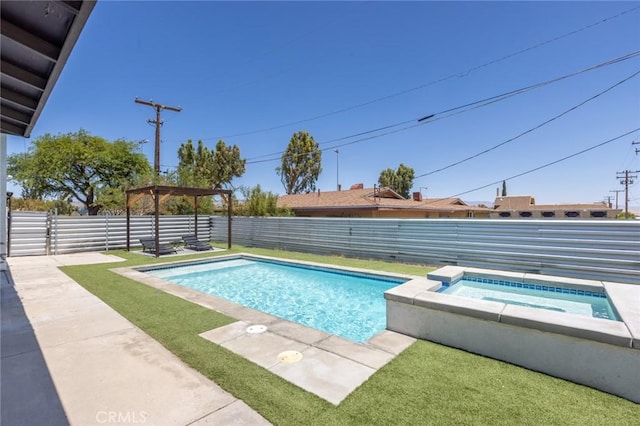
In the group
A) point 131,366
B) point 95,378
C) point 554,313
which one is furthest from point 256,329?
point 554,313

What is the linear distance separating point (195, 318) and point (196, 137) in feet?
93.2

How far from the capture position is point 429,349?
12.0 feet

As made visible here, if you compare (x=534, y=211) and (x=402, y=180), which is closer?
(x=534, y=211)

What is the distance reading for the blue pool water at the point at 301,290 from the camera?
231 inches

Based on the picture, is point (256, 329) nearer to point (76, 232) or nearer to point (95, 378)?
point (95, 378)

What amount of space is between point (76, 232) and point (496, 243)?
1538 cm

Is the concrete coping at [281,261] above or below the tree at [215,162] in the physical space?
below

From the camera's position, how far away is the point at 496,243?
803cm

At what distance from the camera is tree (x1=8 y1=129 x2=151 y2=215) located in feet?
57.6

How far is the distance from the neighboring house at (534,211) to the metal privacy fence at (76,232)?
36462mm

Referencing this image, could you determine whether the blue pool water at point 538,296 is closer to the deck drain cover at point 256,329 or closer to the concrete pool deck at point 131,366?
the concrete pool deck at point 131,366

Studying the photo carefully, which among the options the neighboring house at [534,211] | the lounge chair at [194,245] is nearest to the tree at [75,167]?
the lounge chair at [194,245]

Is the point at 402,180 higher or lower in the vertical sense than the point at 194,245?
higher

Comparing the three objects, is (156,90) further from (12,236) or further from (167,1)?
(12,236)
